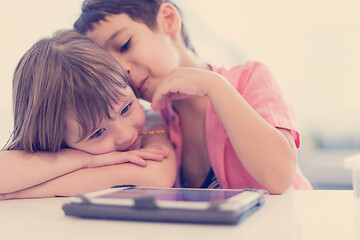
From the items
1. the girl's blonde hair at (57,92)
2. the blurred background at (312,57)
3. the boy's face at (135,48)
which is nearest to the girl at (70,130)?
the girl's blonde hair at (57,92)

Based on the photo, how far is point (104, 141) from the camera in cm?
75

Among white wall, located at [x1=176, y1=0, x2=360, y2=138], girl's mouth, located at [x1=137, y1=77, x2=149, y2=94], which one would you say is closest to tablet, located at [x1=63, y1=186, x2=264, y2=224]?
girl's mouth, located at [x1=137, y1=77, x2=149, y2=94]

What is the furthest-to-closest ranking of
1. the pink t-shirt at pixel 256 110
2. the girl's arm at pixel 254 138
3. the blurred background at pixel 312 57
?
the blurred background at pixel 312 57, the pink t-shirt at pixel 256 110, the girl's arm at pixel 254 138

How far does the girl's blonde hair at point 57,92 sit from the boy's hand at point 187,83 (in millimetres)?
86

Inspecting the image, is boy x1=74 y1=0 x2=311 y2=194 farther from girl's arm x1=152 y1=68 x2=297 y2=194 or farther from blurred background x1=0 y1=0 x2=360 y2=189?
blurred background x1=0 y1=0 x2=360 y2=189

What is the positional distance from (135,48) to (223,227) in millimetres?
588

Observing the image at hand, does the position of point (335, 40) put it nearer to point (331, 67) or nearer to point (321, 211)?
point (331, 67)

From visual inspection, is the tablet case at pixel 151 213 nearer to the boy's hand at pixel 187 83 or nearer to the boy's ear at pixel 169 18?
the boy's hand at pixel 187 83

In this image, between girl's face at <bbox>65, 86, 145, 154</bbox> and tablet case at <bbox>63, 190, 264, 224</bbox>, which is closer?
tablet case at <bbox>63, 190, 264, 224</bbox>

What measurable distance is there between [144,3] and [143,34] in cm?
10

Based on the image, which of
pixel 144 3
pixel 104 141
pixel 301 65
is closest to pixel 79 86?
pixel 104 141

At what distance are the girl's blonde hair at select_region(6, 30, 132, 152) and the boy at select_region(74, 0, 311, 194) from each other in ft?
0.46

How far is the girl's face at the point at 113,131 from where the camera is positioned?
2.37 feet

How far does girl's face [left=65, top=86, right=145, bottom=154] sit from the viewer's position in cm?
72
